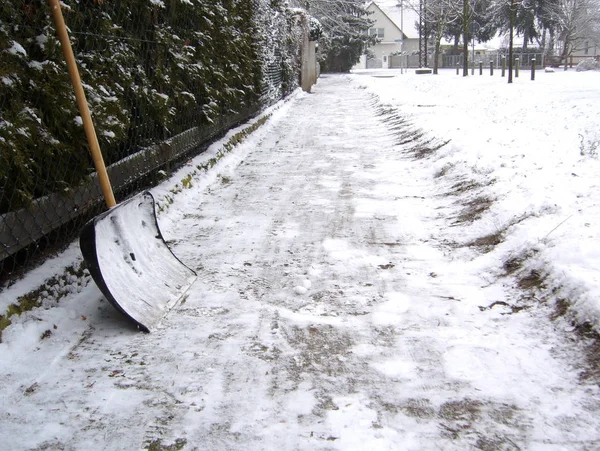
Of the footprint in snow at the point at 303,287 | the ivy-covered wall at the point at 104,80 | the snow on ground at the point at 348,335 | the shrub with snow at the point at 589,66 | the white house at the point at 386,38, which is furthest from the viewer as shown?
the white house at the point at 386,38

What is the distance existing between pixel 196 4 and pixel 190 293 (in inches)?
154

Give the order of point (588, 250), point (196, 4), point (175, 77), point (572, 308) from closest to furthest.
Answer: point (572, 308)
point (588, 250)
point (175, 77)
point (196, 4)

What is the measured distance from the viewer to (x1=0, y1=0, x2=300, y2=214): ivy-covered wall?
2.68 m

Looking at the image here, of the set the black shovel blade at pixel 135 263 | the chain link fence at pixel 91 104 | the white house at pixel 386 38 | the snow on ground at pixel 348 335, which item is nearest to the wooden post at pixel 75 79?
the chain link fence at pixel 91 104

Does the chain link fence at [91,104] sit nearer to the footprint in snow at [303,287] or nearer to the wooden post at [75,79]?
the wooden post at [75,79]

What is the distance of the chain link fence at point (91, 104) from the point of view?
270cm

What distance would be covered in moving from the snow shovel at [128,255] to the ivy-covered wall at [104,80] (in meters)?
0.16

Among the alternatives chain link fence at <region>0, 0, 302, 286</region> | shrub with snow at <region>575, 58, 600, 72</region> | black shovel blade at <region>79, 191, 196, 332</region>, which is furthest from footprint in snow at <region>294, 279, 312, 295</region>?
shrub with snow at <region>575, 58, 600, 72</region>

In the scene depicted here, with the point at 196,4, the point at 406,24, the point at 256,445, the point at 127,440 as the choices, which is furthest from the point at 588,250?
the point at 406,24

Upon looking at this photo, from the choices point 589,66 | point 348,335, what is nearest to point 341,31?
point 589,66

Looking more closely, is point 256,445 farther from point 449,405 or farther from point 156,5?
point 156,5

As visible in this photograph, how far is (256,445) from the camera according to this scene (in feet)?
6.50

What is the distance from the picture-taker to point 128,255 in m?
3.12

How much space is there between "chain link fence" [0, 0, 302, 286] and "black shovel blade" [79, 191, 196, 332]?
38cm
